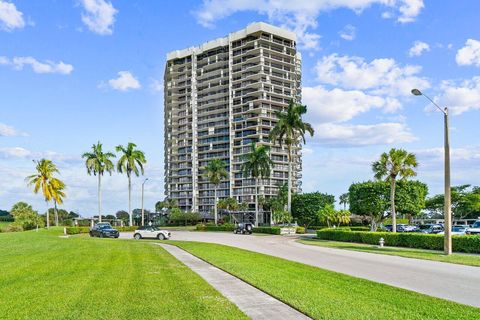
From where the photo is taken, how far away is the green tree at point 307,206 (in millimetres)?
83125

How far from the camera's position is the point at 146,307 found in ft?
33.6

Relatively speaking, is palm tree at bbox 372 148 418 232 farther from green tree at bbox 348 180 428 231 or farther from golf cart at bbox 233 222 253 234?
golf cart at bbox 233 222 253 234

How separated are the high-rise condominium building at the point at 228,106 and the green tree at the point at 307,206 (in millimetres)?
33164

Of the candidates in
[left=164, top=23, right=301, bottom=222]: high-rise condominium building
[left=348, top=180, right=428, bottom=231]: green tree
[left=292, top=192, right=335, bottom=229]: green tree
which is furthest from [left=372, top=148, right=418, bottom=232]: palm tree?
[left=164, top=23, right=301, bottom=222]: high-rise condominium building

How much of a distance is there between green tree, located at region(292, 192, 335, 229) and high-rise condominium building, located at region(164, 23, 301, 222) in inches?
1306

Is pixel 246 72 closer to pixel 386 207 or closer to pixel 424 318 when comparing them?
pixel 386 207

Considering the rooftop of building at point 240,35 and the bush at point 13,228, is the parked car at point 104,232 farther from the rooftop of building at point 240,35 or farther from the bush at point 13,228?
the rooftop of building at point 240,35

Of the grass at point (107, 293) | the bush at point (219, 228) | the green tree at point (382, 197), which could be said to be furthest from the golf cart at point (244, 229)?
the grass at point (107, 293)

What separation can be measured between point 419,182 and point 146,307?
2390 inches

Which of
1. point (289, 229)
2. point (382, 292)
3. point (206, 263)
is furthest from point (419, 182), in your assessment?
point (382, 292)

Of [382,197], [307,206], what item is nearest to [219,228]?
[307,206]

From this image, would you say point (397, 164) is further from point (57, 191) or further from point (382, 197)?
point (57, 191)

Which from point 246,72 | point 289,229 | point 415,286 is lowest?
point 289,229

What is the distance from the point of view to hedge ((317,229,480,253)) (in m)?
29.9
